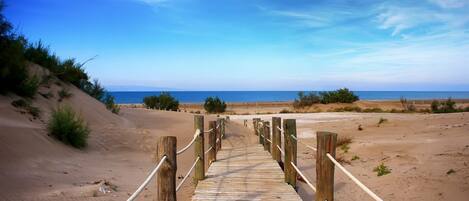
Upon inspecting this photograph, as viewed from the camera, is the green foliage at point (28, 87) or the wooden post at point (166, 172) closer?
the wooden post at point (166, 172)

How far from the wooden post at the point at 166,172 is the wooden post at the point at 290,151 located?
3.13 metres

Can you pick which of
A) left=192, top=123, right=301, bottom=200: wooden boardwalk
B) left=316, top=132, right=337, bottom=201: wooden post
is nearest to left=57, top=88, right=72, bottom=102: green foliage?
left=192, top=123, right=301, bottom=200: wooden boardwalk

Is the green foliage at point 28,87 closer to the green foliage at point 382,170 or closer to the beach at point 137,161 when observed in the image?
the beach at point 137,161

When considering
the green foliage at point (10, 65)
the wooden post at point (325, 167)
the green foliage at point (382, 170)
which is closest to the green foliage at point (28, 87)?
the green foliage at point (10, 65)

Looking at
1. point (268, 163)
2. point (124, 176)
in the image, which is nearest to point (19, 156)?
point (124, 176)

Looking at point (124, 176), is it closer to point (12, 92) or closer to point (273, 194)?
point (273, 194)

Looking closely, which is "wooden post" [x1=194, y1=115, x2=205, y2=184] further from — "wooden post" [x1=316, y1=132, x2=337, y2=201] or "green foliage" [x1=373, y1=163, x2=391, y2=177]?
"green foliage" [x1=373, y1=163, x2=391, y2=177]

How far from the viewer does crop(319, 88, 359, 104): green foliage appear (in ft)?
148

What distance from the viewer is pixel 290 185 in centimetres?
716

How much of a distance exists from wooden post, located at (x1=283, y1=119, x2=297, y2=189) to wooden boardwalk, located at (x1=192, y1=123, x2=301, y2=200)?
142 millimetres

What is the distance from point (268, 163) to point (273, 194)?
121 inches

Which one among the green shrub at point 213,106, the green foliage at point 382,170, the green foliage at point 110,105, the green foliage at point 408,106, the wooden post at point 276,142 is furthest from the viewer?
the green shrub at point 213,106

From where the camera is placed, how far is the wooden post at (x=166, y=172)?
4516 mm

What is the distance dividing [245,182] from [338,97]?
39.6 metres
